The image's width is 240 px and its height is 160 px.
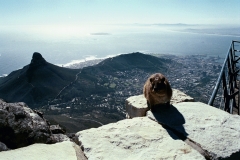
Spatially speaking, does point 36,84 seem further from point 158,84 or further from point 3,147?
point 3,147

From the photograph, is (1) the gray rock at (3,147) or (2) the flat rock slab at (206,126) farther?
(2) the flat rock slab at (206,126)

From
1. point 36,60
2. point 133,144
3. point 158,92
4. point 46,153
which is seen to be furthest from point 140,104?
point 36,60

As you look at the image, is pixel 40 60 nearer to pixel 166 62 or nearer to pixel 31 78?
pixel 31 78

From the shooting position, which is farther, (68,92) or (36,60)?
(68,92)

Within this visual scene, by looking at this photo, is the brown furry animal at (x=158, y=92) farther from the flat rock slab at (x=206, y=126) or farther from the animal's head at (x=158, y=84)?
the flat rock slab at (x=206, y=126)

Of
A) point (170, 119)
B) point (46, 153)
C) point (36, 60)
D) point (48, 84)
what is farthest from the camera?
point (48, 84)

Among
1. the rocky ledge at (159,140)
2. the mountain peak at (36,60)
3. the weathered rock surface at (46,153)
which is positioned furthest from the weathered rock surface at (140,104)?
the mountain peak at (36,60)
